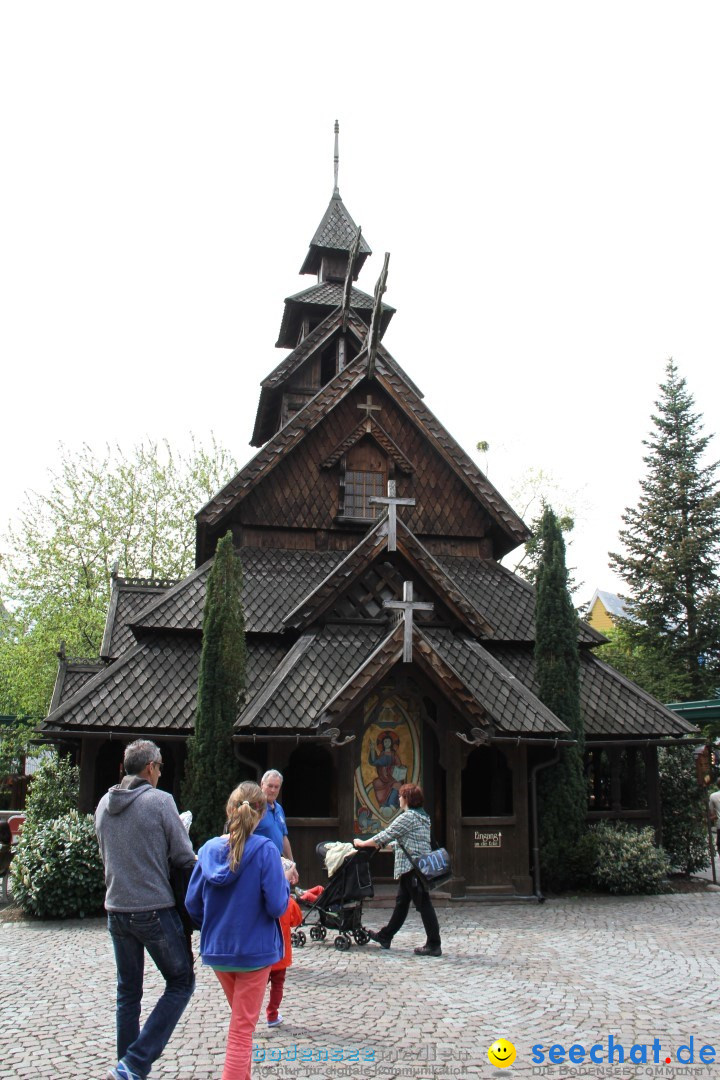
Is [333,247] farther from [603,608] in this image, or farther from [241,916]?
[603,608]

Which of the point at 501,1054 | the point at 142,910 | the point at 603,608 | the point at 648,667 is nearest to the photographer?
the point at 142,910

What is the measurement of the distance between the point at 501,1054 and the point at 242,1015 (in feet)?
6.75

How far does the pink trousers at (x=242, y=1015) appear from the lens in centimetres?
448

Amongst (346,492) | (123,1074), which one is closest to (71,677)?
(346,492)

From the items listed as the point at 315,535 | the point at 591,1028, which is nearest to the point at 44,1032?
the point at 591,1028

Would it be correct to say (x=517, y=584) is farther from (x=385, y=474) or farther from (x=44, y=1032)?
(x=44, y=1032)

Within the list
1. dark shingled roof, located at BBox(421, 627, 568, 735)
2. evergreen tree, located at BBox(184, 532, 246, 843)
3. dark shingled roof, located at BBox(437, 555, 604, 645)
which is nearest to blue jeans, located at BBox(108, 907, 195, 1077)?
evergreen tree, located at BBox(184, 532, 246, 843)

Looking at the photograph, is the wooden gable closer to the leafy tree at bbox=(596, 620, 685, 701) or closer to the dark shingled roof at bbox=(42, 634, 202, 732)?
the dark shingled roof at bbox=(42, 634, 202, 732)

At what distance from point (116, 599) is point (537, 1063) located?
14927 millimetres

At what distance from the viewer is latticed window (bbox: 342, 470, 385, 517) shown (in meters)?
16.9

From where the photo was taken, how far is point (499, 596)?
16.7 m

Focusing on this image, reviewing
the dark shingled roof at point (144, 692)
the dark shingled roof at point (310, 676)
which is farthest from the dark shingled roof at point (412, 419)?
the dark shingled roof at point (310, 676)

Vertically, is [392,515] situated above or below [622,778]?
above

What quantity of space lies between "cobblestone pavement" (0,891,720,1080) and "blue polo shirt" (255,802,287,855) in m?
1.26
